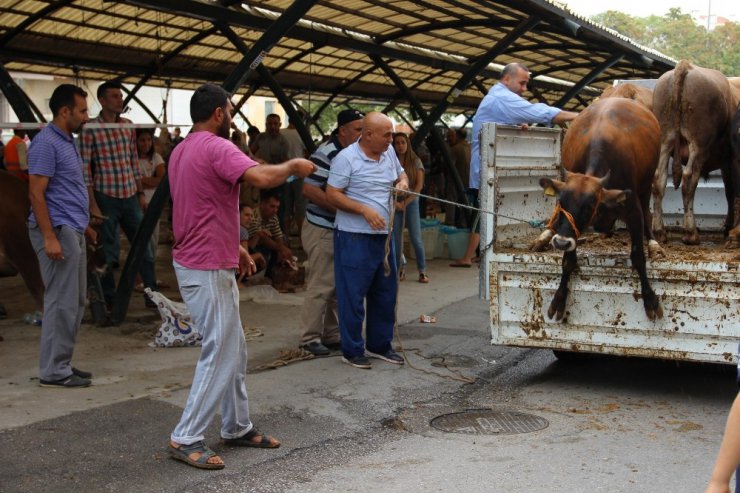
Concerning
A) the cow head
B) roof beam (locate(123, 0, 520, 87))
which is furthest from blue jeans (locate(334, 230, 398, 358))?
roof beam (locate(123, 0, 520, 87))

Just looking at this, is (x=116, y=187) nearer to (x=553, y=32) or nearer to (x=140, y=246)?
(x=140, y=246)

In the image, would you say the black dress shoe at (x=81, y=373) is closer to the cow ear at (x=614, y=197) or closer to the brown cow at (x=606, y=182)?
the brown cow at (x=606, y=182)

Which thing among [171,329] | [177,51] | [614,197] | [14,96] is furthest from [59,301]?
[177,51]

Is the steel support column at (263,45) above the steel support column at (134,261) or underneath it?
above

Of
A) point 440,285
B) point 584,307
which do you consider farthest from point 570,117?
point 440,285

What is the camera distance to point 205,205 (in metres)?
5.00

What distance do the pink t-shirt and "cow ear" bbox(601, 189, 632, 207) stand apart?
249cm

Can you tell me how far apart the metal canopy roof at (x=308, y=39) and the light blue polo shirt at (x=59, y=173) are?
2503 millimetres

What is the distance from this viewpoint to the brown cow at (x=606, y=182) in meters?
6.01

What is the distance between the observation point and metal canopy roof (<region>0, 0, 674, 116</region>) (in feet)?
36.8

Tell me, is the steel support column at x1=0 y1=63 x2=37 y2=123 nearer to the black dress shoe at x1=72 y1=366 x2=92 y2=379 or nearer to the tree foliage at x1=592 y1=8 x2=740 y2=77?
the black dress shoe at x1=72 y1=366 x2=92 y2=379

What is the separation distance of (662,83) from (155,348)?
15.9 feet

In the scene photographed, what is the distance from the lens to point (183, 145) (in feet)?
16.8

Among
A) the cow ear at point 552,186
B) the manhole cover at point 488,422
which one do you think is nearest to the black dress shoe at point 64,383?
the manhole cover at point 488,422
